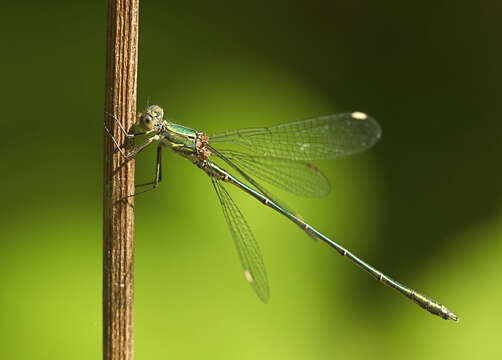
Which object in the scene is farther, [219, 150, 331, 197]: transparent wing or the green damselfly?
[219, 150, 331, 197]: transparent wing

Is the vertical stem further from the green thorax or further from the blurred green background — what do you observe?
the blurred green background

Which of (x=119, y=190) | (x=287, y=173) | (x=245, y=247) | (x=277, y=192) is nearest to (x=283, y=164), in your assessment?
(x=287, y=173)

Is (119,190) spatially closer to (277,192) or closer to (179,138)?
(179,138)

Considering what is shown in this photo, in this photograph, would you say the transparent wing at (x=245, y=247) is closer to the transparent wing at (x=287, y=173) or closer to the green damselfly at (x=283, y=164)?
the green damselfly at (x=283, y=164)

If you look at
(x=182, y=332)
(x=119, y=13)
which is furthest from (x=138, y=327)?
(x=119, y=13)

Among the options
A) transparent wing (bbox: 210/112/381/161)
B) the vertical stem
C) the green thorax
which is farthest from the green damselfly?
the vertical stem

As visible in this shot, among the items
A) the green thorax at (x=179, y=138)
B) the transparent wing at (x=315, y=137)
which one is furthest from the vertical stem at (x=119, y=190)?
the transparent wing at (x=315, y=137)

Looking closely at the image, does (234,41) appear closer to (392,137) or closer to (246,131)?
(246,131)
